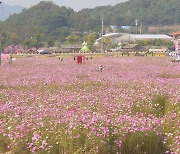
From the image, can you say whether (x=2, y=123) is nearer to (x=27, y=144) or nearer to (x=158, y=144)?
(x=27, y=144)

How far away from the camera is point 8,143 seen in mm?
9477

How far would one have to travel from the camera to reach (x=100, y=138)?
8.23m

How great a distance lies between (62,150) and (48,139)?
1.25 ft

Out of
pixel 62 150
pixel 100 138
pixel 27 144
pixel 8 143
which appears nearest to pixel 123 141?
pixel 100 138

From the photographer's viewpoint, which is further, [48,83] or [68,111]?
[48,83]

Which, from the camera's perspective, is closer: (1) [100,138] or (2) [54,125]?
(1) [100,138]

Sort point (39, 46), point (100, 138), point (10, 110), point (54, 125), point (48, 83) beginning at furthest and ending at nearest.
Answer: point (39, 46), point (48, 83), point (10, 110), point (54, 125), point (100, 138)

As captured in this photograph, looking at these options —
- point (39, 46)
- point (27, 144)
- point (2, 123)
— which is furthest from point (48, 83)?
point (39, 46)

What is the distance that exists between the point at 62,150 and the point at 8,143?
→ 160cm

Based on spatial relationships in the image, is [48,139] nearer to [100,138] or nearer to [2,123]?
[100,138]

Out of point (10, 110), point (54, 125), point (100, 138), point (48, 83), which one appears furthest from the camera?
point (48, 83)

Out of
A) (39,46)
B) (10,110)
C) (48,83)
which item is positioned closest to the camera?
(10,110)

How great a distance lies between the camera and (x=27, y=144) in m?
8.75

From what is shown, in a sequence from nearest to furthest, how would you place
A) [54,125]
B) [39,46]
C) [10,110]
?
[54,125]
[10,110]
[39,46]
